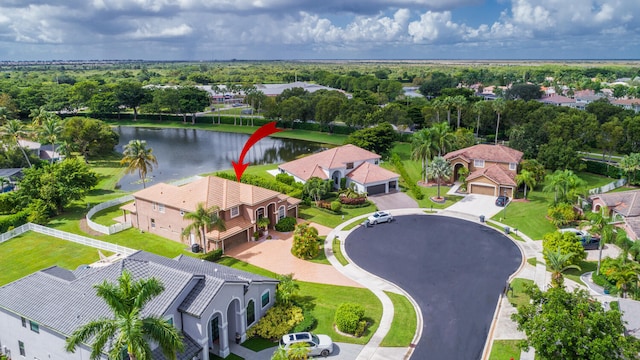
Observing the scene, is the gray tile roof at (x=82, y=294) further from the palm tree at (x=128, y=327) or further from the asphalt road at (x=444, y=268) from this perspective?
the asphalt road at (x=444, y=268)

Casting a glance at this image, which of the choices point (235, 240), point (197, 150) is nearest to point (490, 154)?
point (235, 240)

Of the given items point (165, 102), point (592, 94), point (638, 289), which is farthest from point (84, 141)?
point (592, 94)

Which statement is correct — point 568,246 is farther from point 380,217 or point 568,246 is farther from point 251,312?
point 251,312

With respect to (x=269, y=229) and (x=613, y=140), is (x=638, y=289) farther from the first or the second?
(x=613, y=140)

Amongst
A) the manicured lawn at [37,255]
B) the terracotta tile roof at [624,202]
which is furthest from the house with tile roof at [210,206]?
the terracotta tile roof at [624,202]

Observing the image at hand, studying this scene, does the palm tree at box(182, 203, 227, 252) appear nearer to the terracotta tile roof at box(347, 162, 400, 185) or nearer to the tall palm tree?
the terracotta tile roof at box(347, 162, 400, 185)

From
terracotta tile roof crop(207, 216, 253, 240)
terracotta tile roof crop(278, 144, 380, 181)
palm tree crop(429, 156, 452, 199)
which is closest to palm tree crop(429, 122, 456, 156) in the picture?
palm tree crop(429, 156, 452, 199)
